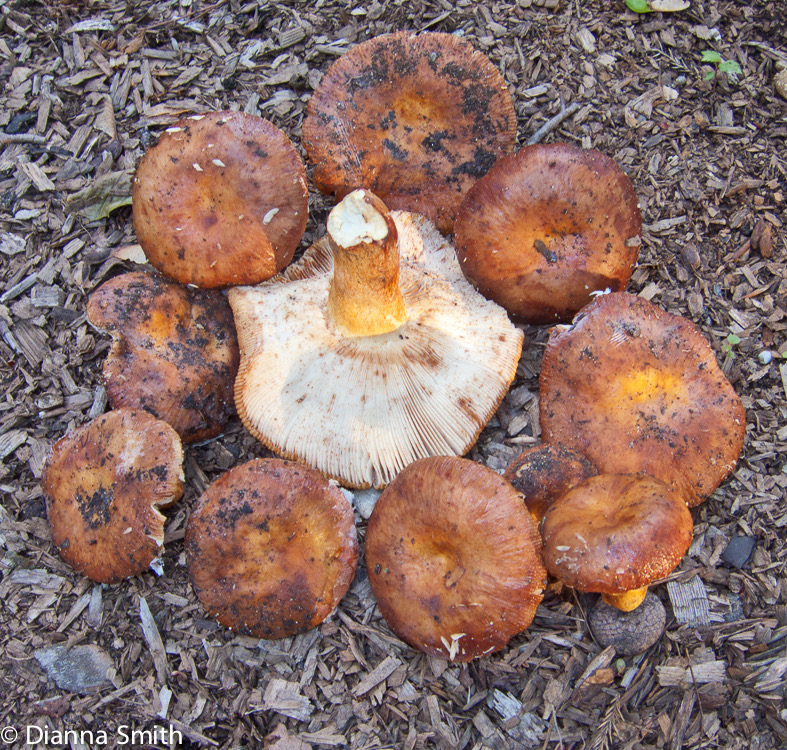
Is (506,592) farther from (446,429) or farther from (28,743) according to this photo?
(28,743)

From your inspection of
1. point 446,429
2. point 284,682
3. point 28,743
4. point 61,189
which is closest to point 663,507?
point 446,429

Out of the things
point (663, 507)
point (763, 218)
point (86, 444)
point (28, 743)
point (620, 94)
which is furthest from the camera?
point (620, 94)

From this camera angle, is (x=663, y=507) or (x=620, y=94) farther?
(x=620, y=94)

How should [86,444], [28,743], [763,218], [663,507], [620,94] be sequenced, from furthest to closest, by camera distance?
[620,94], [763,218], [86,444], [28,743], [663,507]

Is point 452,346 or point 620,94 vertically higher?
point 620,94

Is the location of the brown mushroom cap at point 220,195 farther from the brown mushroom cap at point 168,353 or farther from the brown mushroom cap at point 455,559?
the brown mushroom cap at point 455,559

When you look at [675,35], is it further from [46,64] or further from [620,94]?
[46,64]

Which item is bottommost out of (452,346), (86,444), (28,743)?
(28,743)

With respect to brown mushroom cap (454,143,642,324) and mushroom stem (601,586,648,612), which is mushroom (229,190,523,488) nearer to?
brown mushroom cap (454,143,642,324)
